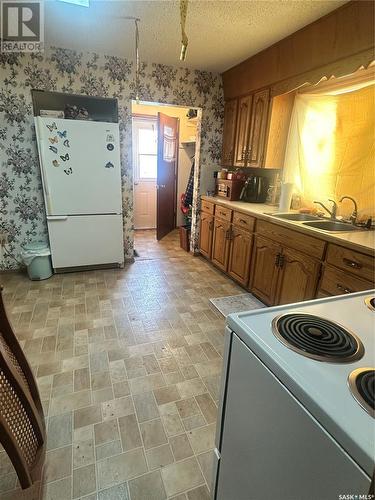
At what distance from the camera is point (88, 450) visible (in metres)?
1.34

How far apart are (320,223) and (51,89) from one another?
123 inches

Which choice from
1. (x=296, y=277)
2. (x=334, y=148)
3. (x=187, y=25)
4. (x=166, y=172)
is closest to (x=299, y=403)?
(x=296, y=277)

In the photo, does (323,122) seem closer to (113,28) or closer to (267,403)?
(113,28)

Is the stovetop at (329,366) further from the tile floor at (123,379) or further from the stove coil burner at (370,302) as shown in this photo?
the tile floor at (123,379)

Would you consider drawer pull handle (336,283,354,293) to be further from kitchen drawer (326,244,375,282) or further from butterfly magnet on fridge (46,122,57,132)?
butterfly magnet on fridge (46,122,57,132)

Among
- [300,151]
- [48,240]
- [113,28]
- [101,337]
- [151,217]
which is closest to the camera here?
[101,337]

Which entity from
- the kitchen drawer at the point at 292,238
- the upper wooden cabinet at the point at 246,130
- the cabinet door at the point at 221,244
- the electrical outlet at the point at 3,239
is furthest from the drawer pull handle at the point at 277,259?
the electrical outlet at the point at 3,239

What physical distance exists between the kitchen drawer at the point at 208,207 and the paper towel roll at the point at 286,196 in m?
0.97

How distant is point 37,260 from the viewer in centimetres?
307

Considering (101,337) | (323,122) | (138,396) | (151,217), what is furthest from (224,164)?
(138,396)

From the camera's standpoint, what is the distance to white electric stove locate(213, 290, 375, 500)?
20.6 inches

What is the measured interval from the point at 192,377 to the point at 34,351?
118cm

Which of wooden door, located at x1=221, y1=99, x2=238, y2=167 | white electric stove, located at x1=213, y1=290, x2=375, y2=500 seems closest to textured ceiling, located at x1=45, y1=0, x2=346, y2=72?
wooden door, located at x1=221, y1=99, x2=238, y2=167

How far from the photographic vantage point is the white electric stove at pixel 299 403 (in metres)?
0.52
